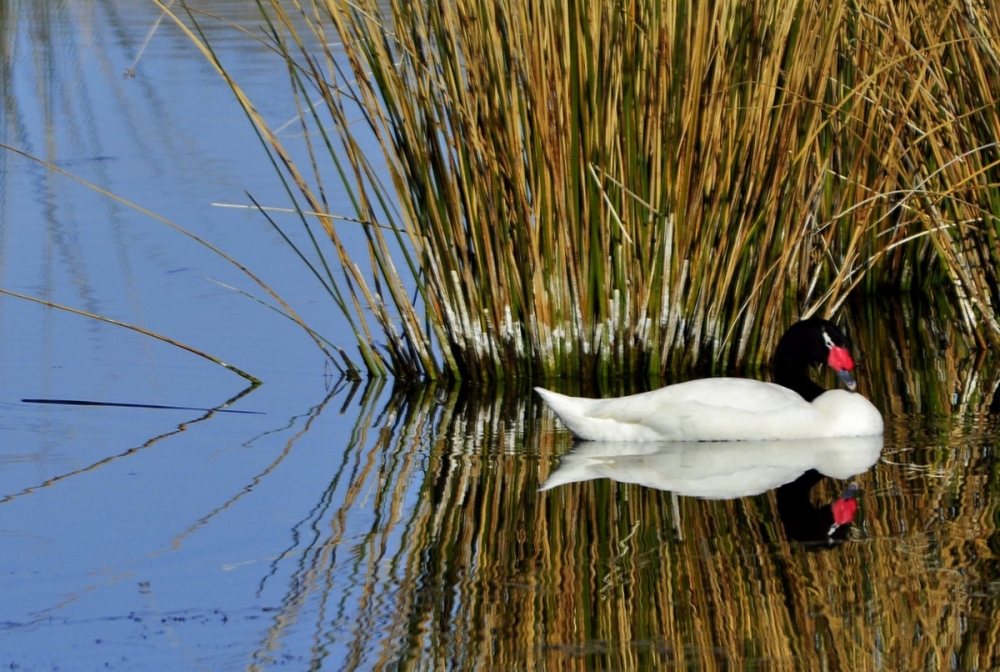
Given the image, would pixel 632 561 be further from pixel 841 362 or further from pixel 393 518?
pixel 841 362

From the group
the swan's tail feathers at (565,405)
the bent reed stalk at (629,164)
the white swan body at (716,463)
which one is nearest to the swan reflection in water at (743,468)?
the white swan body at (716,463)

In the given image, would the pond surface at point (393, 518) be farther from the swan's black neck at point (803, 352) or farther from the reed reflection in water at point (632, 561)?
the swan's black neck at point (803, 352)

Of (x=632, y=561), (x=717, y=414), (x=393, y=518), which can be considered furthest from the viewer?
(x=717, y=414)

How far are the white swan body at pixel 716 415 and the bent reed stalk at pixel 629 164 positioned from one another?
689 mm

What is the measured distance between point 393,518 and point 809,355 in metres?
1.81

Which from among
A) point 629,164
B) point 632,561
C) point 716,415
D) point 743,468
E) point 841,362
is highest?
point 629,164

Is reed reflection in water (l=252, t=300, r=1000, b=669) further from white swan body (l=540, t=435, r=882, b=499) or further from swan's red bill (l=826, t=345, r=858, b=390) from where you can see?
swan's red bill (l=826, t=345, r=858, b=390)

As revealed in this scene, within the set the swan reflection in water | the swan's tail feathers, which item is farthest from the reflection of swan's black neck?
the swan's tail feathers

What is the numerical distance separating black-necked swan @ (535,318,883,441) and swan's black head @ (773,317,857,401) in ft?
0.61

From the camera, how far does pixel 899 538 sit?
4160 mm

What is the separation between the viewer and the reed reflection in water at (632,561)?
343cm

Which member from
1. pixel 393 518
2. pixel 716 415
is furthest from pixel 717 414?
pixel 393 518

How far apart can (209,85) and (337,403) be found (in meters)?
7.74

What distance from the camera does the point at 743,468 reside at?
5.01 m
